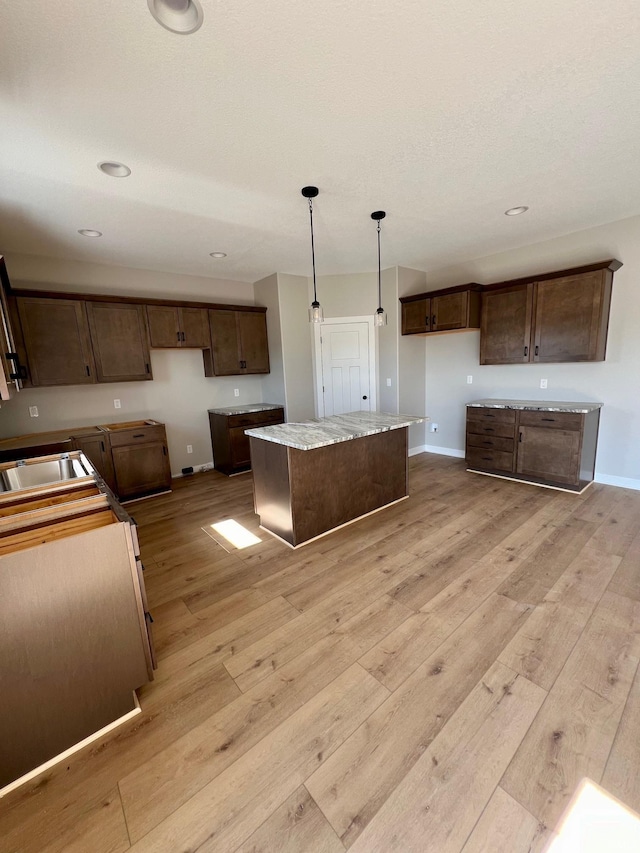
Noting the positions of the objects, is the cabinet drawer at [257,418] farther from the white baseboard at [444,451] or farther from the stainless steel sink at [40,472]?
the white baseboard at [444,451]

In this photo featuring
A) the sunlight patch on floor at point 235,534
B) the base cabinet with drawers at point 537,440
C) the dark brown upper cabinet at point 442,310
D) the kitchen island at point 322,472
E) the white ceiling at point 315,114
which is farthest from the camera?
the dark brown upper cabinet at point 442,310

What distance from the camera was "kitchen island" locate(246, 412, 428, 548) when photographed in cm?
280

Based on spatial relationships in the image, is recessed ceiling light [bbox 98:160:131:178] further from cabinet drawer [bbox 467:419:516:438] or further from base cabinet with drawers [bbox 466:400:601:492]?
cabinet drawer [bbox 467:419:516:438]

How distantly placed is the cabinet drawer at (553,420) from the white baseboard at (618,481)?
83cm

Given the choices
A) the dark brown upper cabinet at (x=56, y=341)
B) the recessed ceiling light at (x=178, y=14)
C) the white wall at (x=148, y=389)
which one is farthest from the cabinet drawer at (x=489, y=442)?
the dark brown upper cabinet at (x=56, y=341)

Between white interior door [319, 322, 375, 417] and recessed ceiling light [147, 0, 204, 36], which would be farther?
white interior door [319, 322, 375, 417]

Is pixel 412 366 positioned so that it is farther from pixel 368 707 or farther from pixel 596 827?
pixel 596 827

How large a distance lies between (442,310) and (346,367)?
1.55m

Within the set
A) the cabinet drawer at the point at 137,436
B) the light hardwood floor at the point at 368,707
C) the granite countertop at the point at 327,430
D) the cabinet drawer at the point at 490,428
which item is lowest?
the light hardwood floor at the point at 368,707

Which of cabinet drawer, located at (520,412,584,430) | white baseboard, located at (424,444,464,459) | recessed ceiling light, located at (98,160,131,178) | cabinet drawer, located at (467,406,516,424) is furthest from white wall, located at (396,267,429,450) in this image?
recessed ceiling light, located at (98,160,131,178)

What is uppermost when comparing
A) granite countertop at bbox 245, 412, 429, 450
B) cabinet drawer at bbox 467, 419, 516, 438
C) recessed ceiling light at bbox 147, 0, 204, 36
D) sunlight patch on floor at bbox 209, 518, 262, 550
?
recessed ceiling light at bbox 147, 0, 204, 36

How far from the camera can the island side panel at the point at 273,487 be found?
2.82 m

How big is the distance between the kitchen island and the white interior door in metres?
1.83

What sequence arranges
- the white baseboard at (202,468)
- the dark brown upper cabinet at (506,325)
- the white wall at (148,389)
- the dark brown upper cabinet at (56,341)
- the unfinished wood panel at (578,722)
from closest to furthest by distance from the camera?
the unfinished wood panel at (578,722)
the dark brown upper cabinet at (56,341)
the white wall at (148,389)
the dark brown upper cabinet at (506,325)
the white baseboard at (202,468)
